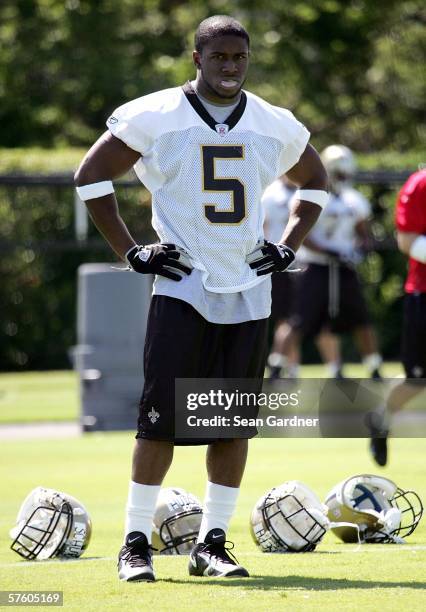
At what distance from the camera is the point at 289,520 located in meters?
6.24

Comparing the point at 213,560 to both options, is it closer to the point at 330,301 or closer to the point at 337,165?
the point at 330,301

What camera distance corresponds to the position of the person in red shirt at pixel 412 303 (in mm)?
8414

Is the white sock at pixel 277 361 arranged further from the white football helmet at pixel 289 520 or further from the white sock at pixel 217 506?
the white sock at pixel 217 506

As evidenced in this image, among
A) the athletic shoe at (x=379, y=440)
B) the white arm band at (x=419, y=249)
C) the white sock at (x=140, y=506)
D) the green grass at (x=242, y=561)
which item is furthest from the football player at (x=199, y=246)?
the athletic shoe at (x=379, y=440)

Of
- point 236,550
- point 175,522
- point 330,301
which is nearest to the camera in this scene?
point 175,522

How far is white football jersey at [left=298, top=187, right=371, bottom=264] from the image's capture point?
13.9 meters

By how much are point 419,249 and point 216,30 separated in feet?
10.5

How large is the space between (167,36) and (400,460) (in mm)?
19894

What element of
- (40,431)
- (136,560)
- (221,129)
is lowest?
(40,431)

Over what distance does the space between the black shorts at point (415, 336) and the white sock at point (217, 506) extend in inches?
130

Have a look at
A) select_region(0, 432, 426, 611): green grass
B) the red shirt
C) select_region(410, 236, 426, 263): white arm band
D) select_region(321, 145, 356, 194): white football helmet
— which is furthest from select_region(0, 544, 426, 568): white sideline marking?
select_region(321, 145, 356, 194): white football helmet

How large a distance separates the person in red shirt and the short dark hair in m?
3.04

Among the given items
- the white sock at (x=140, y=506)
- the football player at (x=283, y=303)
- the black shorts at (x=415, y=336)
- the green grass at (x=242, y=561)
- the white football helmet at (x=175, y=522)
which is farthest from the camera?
the football player at (x=283, y=303)

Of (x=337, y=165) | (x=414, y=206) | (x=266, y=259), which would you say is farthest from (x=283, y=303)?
(x=266, y=259)
